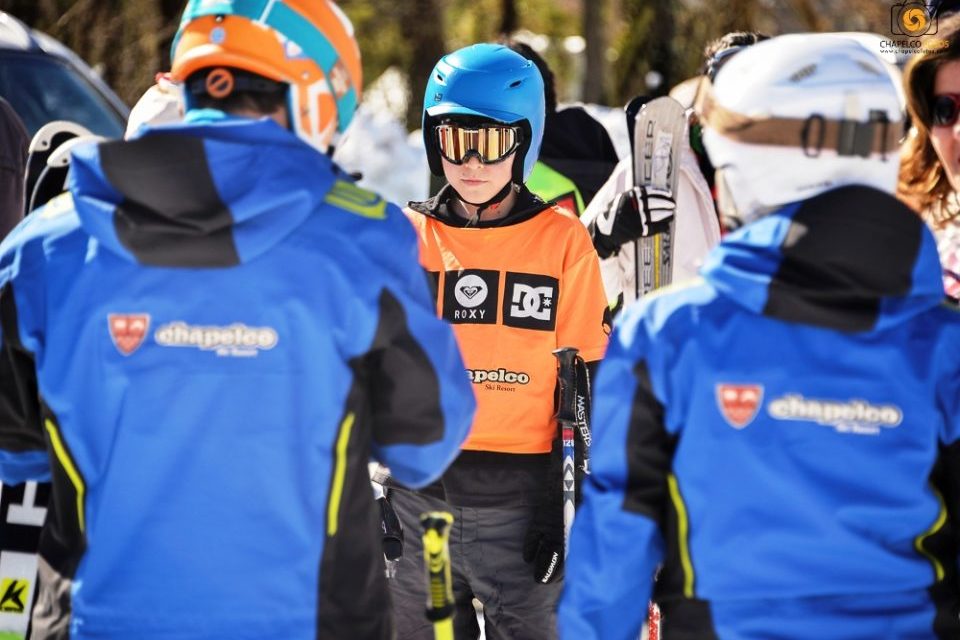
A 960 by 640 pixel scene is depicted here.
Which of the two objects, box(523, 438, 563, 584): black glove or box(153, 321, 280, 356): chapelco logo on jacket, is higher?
box(153, 321, 280, 356): chapelco logo on jacket

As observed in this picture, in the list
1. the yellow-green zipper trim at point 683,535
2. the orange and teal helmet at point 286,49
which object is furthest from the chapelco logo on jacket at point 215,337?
the yellow-green zipper trim at point 683,535

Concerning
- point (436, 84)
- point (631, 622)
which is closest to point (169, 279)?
point (631, 622)

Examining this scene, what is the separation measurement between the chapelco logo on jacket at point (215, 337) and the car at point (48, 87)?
6128 millimetres

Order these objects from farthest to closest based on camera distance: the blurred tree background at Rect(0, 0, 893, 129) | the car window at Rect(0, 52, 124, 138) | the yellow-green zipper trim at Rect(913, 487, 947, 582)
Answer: the blurred tree background at Rect(0, 0, 893, 129) < the car window at Rect(0, 52, 124, 138) < the yellow-green zipper trim at Rect(913, 487, 947, 582)

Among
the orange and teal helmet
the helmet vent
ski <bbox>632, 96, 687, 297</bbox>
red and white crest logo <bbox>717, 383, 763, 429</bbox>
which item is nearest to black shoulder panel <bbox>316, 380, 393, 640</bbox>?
the orange and teal helmet

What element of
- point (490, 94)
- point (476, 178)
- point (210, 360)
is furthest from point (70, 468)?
point (490, 94)

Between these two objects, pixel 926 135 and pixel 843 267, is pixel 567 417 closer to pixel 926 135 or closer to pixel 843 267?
pixel 926 135

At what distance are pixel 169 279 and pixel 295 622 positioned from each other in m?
0.72

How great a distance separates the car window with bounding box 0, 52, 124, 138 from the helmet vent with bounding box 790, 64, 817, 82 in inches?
257

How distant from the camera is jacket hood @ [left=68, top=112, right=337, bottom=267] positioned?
252 centimetres

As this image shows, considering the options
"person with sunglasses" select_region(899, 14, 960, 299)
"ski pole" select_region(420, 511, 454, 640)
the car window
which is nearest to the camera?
"ski pole" select_region(420, 511, 454, 640)

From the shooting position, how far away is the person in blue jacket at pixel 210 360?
8.31 feet

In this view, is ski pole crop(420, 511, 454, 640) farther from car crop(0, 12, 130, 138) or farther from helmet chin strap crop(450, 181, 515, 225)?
car crop(0, 12, 130, 138)

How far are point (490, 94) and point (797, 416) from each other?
2250mm
